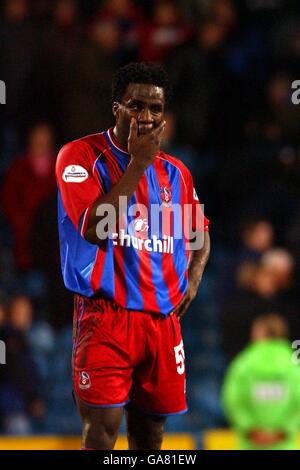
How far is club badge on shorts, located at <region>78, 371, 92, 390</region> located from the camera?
419cm

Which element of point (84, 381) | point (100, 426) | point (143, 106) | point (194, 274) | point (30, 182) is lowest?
point (100, 426)

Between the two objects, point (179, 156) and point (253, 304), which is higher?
point (179, 156)

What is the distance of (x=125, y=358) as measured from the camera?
424 cm

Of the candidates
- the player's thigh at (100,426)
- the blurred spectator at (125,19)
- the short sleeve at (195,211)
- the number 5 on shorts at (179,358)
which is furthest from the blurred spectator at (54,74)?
the player's thigh at (100,426)

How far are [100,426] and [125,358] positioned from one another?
0.99 ft

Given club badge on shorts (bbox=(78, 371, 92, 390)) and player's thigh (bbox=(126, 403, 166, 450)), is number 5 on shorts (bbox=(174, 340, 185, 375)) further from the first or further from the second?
club badge on shorts (bbox=(78, 371, 92, 390))

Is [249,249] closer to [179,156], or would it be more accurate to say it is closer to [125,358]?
[179,156]

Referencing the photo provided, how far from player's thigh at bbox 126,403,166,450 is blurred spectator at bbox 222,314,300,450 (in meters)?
0.97

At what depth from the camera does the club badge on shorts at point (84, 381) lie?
13.8ft

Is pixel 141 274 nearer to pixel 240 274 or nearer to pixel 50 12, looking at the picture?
pixel 240 274

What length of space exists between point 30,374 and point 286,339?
6.56 feet

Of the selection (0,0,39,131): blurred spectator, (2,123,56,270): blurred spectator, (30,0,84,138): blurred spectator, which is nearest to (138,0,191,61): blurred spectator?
(30,0,84,138): blurred spectator

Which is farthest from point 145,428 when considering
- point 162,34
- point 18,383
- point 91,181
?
point 162,34

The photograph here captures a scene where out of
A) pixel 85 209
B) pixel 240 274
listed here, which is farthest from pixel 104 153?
pixel 240 274
